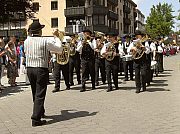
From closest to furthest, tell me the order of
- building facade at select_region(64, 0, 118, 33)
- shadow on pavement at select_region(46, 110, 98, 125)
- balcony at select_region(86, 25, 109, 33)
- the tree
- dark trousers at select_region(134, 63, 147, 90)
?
shadow on pavement at select_region(46, 110, 98, 125), dark trousers at select_region(134, 63, 147, 90), building facade at select_region(64, 0, 118, 33), balcony at select_region(86, 25, 109, 33), the tree

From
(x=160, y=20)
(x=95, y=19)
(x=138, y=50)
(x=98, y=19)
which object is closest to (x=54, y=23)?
(x=95, y=19)

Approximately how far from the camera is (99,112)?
858 cm

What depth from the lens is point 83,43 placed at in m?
12.6

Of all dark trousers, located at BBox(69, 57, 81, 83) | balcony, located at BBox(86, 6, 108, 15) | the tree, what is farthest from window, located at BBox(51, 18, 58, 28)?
dark trousers, located at BBox(69, 57, 81, 83)

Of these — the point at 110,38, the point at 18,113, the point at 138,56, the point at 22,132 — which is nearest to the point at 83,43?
the point at 110,38

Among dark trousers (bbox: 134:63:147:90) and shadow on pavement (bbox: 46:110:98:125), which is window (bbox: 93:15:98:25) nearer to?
dark trousers (bbox: 134:63:147:90)

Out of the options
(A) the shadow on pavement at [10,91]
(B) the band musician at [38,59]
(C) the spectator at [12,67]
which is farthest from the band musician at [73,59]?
(B) the band musician at [38,59]

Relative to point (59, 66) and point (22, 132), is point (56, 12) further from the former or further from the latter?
point (22, 132)

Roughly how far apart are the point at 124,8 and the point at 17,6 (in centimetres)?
6115

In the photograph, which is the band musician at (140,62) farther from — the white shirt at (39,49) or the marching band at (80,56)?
the white shirt at (39,49)

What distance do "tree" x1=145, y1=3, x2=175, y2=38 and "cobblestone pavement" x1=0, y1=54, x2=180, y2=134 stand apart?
51.0 metres

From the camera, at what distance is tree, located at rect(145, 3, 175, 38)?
62250mm

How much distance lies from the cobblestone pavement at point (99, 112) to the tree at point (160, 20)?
167 ft

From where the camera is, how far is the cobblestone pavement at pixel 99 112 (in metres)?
6.99
